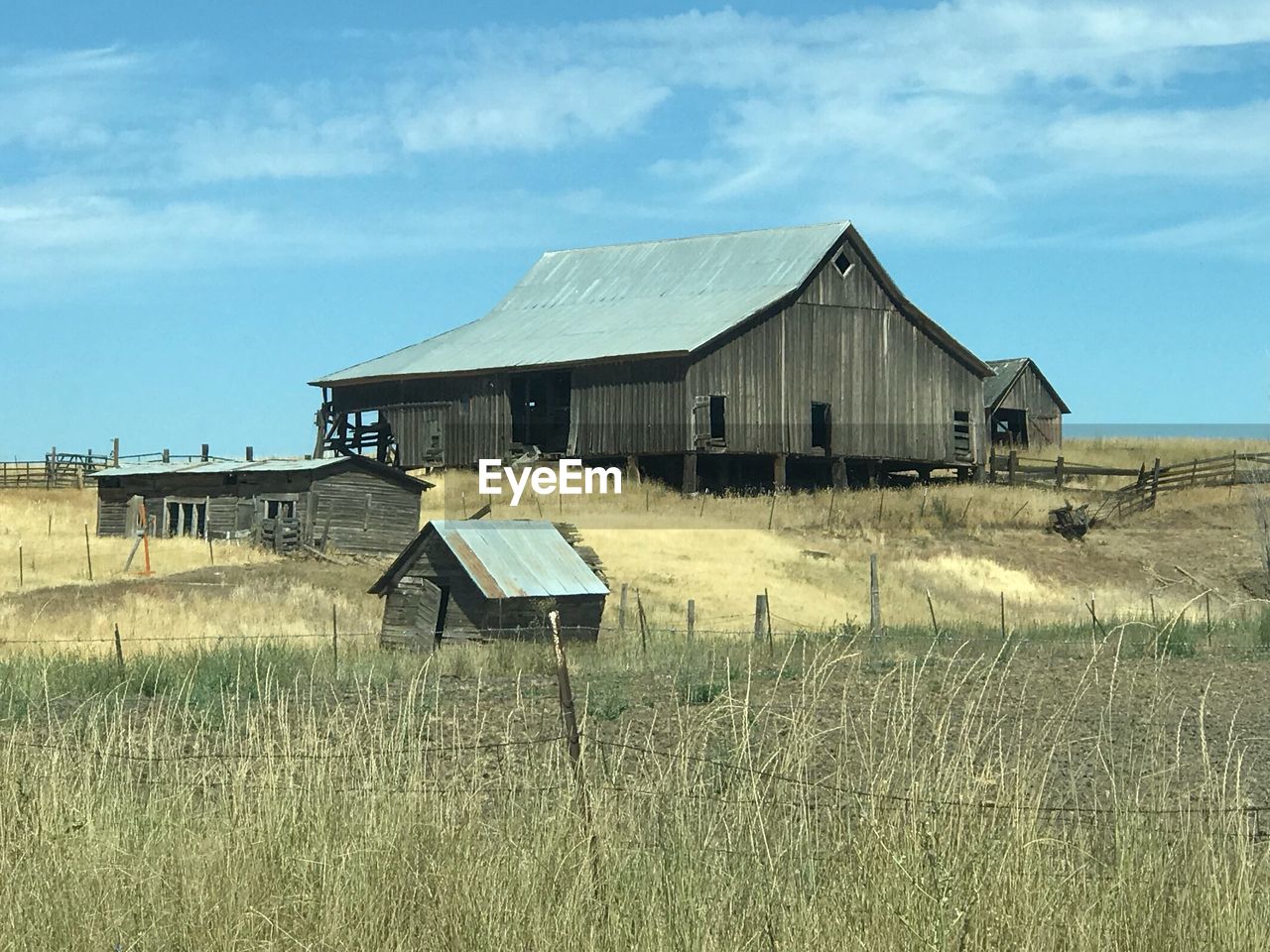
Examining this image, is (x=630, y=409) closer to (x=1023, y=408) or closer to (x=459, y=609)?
(x=459, y=609)

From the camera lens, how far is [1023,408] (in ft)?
242

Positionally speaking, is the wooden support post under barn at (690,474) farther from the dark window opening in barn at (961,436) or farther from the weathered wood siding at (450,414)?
the dark window opening in barn at (961,436)

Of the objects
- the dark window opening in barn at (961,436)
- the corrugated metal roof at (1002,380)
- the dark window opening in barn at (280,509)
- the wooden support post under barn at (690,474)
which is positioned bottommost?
the dark window opening in barn at (280,509)

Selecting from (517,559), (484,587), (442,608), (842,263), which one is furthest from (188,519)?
(484,587)

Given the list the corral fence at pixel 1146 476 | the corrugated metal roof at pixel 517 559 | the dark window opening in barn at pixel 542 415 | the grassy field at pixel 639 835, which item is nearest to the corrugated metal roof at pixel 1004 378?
the corral fence at pixel 1146 476

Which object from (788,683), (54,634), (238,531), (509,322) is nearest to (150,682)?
(788,683)

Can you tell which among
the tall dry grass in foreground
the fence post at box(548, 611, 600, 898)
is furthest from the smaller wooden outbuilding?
the fence post at box(548, 611, 600, 898)

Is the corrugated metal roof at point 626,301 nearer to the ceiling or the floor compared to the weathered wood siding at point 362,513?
nearer to the ceiling

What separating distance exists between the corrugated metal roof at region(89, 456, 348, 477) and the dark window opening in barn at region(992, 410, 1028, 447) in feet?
115

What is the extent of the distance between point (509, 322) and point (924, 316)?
14.6 m

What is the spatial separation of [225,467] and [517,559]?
24.5m

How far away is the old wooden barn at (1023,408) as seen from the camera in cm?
7238

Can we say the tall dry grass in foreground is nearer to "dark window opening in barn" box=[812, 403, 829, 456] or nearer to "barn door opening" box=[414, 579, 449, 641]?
"barn door opening" box=[414, 579, 449, 641]

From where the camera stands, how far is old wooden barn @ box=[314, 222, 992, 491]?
159ft
